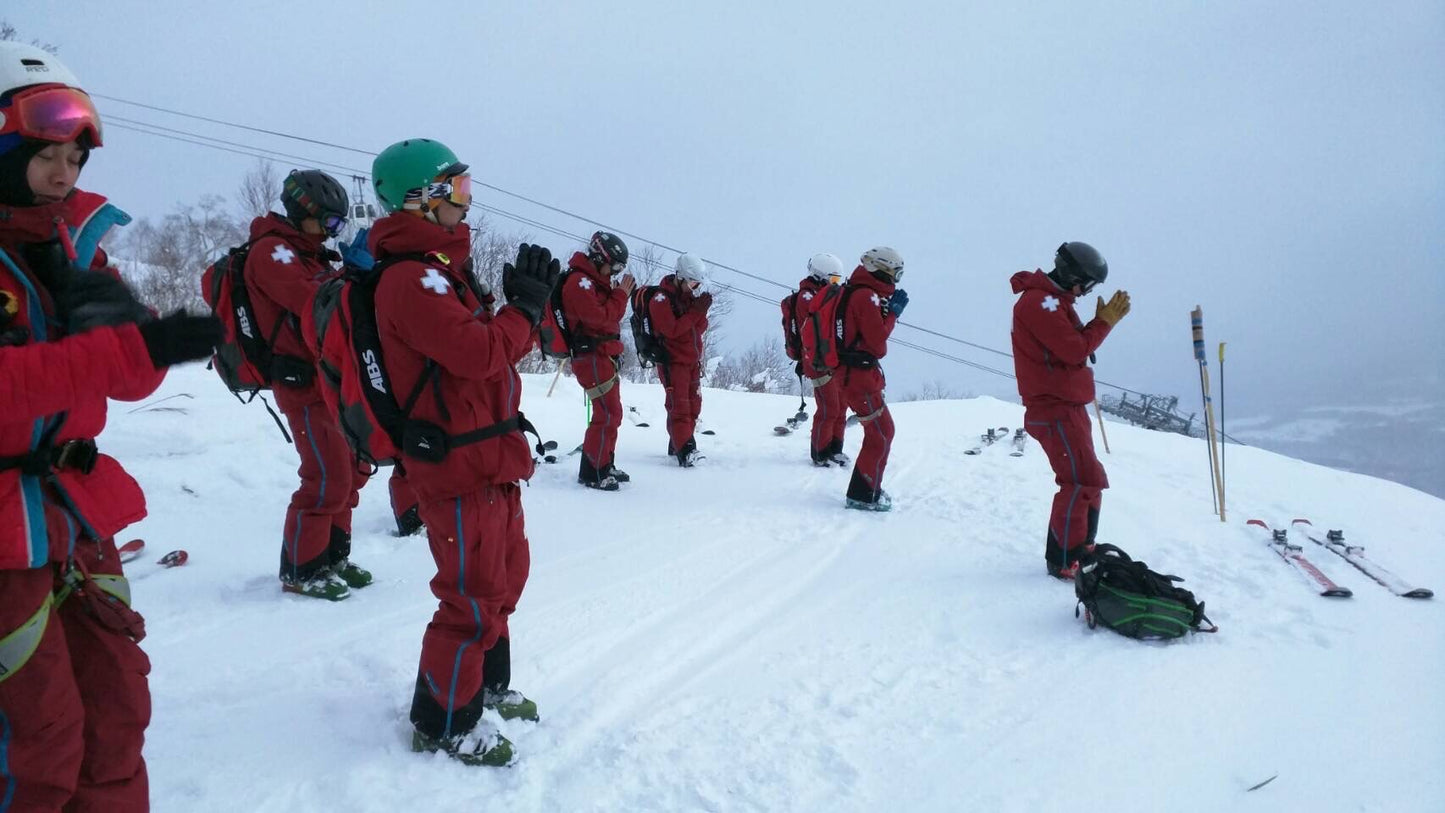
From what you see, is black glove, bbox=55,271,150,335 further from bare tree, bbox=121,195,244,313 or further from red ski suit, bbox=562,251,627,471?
bare tree, bbox=121,195,244,313

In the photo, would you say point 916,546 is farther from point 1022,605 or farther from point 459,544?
point 459,544

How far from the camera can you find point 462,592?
2.85m

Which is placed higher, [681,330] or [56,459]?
[681,330]

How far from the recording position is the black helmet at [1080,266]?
5.05m

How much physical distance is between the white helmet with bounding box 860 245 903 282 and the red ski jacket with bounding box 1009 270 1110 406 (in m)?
2.09

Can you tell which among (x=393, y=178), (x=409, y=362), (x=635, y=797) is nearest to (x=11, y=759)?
(x=409, y=362)

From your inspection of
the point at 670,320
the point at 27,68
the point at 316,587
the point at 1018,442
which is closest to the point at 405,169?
the point at 27,68

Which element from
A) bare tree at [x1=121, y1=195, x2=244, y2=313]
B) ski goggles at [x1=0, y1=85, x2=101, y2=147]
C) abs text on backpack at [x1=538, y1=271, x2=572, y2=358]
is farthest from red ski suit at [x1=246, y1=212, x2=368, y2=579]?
bare tree at [x1=121, y1=195, x2=244, y2=313]

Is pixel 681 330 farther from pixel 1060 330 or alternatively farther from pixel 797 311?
pixel 1060 330

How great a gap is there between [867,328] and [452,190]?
4740 millimetres

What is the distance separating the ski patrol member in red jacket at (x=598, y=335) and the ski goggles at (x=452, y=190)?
Result: 4.29 metres

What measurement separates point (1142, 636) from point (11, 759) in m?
4.59

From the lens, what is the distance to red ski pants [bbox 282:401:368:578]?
4.25 meters

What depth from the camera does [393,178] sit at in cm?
283
